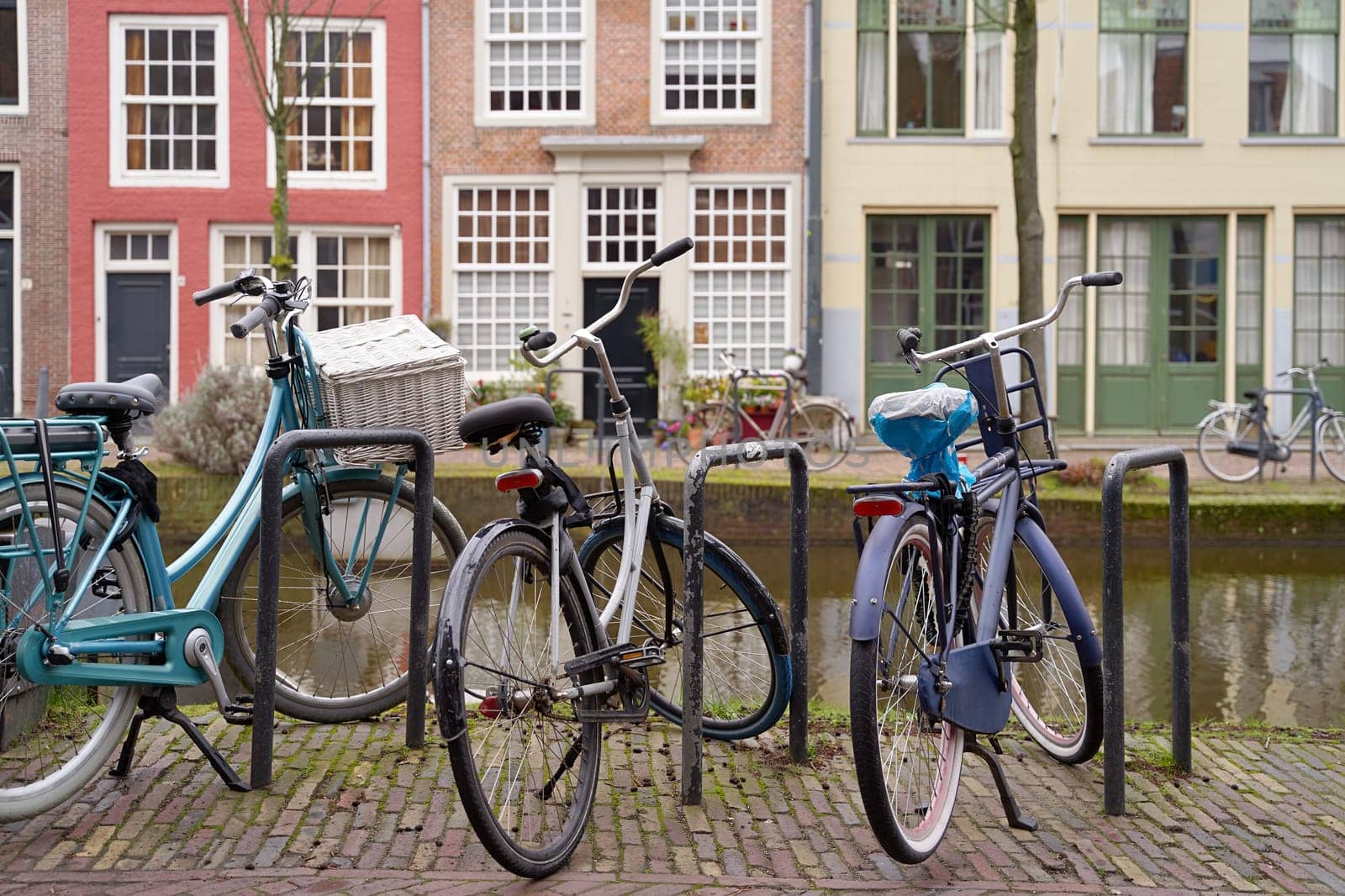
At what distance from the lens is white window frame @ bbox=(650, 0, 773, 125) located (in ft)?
59.9

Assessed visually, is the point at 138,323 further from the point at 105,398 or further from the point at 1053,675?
the point at 1053,675

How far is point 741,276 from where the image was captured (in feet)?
60.4

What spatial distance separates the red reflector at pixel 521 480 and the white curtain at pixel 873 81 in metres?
15.9

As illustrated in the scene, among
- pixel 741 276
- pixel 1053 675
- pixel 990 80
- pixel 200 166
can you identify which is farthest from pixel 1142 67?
pixel 1053 675

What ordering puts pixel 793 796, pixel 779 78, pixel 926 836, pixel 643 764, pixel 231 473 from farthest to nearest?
1. pixel 779 78
2. pixel 231 473
3. pixel 643 764
4. pixel 793 796
5. pixel 926 836

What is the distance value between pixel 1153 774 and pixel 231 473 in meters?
8.18

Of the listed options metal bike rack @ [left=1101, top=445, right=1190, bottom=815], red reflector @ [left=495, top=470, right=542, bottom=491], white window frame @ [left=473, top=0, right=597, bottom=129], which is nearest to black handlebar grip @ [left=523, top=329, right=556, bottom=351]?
red reflector @ [left=495, top=470, right=542, bottom=491]

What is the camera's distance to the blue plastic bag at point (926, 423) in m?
3.46

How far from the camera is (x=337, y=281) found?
61.2ft

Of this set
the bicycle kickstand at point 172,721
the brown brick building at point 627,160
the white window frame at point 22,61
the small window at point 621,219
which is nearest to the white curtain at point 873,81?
the brown brick building at point 627,160

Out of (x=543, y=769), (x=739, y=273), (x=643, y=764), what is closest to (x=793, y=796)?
(x=643, y=764)

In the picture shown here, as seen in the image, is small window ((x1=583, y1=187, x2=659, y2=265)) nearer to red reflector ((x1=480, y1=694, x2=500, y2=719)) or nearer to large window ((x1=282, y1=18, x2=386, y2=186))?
large window ((x1=282, y1=18, x2=386, y2=186))

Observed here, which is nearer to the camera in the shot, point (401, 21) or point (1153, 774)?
point (1153, 774)

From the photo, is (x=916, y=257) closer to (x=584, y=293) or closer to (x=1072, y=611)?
(x=584, y=293)
